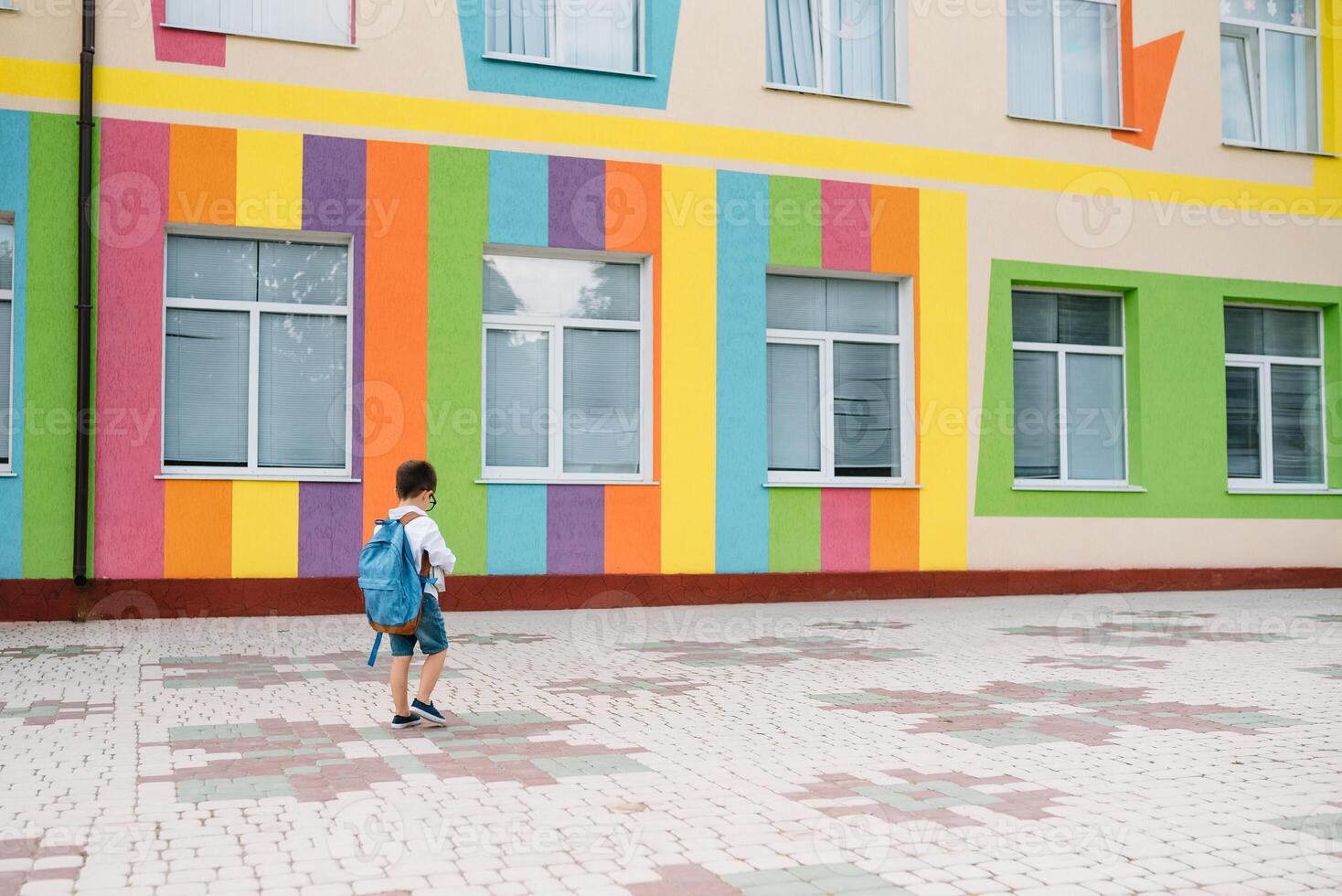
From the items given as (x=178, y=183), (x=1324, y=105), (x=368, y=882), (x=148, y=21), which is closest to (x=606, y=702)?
(x=368, y=882)

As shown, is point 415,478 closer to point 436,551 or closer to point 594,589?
point 436,551

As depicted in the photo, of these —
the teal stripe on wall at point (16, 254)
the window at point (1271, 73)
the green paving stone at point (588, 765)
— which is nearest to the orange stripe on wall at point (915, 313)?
the window at point (1271, 73)

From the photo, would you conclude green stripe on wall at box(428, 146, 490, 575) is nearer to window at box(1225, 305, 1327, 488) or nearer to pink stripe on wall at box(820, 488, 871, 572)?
pink stripe on wall at box(820, 488, 871, 572)

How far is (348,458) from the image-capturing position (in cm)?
1223

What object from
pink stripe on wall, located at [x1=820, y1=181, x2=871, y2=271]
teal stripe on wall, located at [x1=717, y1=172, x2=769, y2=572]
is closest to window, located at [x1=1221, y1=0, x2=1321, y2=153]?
pink stripe on wall, located at [x1=820, y1=181, x2=871, y2=271]

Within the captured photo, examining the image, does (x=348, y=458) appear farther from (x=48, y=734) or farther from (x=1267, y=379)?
(x=1267, y=379)

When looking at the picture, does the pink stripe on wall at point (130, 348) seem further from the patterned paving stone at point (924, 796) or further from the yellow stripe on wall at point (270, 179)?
the patterned paving stone at point (924, 796)

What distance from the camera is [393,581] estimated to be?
6078 mm

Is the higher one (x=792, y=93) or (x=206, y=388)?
(x=792, y=93)

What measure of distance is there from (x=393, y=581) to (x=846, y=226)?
351 inches

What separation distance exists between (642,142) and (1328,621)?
296 inches

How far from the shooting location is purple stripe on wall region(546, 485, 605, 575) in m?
12.7

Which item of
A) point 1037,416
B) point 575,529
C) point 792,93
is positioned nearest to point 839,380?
point 1037,416

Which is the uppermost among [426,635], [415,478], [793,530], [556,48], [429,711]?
[556,48]
